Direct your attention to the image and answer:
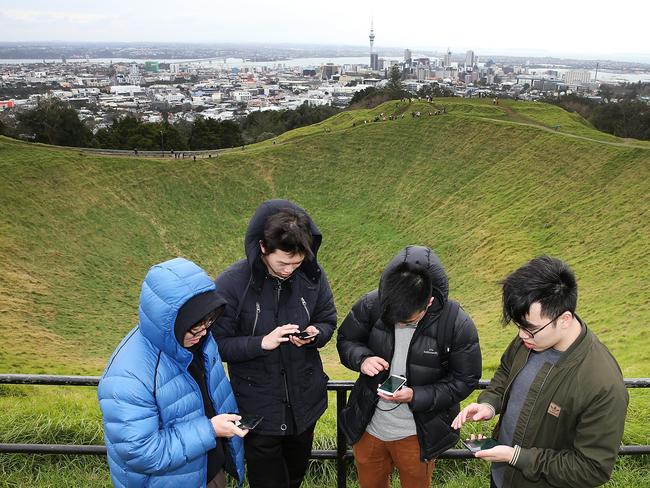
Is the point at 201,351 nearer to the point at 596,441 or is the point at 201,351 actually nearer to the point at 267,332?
the point at 267,332

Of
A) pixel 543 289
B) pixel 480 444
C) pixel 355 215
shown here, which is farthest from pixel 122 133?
pixel 543 289

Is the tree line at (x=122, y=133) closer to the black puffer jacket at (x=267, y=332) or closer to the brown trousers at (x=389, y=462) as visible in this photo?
the black puffer jacket at (x=267, y=332)

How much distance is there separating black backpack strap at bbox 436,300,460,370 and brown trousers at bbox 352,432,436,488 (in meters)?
0.55

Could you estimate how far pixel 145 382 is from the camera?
2.18 m

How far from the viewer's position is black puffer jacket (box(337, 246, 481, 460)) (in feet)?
8.44

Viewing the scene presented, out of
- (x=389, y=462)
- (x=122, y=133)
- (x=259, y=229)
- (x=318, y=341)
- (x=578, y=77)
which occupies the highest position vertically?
(x=578, y=77)

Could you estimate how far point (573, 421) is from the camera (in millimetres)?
2164

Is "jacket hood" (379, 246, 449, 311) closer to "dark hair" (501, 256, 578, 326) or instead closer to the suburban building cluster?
"dark hair" (501, 256, 578, 326)

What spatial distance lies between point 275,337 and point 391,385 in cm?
63

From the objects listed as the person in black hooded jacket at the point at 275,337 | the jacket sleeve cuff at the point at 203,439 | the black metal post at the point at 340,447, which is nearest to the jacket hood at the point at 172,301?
the jacket sleeve cuff at the point at 203,439

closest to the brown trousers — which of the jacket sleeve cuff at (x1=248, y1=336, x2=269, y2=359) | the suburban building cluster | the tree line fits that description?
the jacket sleeve cuff at (x1=248, y1=336, x2=269, y2=359)

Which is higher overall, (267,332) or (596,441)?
(267,332)

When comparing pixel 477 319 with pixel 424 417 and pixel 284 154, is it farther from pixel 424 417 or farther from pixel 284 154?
pixel 284 154

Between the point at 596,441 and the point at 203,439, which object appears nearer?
the point at 596,441
